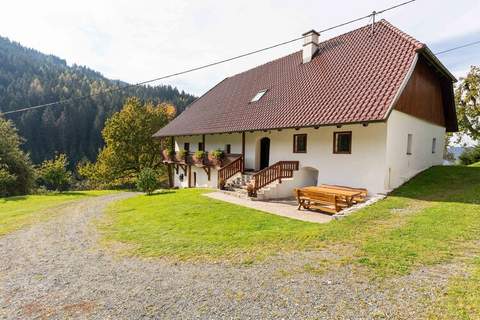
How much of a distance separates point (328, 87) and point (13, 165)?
105 feet

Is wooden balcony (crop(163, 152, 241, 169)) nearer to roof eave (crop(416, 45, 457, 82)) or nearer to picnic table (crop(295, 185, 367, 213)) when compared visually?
picnic table (crop(295, 185, 367, 213))

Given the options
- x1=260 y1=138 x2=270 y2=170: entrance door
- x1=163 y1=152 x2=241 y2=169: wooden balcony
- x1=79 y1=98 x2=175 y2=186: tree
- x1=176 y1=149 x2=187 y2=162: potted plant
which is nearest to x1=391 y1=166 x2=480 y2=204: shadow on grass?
x1=260 y1=138 x2=270 y2=170: entrance door

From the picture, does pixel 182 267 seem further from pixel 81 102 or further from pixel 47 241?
pixel 81 102

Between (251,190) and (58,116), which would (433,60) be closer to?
(251,190)

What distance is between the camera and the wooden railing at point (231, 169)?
16.4m

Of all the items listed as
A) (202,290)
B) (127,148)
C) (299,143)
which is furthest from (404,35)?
(127,148)

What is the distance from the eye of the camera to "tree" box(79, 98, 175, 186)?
31.5 m

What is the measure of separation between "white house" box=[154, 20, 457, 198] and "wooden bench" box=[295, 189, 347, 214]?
6.39 ft

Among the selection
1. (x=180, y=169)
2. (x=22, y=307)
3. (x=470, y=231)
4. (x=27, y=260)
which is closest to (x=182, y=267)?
(x=22, y=307)

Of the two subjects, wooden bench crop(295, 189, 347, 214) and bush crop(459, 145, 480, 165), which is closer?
wooden bench crop(295, 189, 347, 214)

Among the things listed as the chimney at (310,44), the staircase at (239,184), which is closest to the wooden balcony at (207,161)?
the staircase at (239,184)

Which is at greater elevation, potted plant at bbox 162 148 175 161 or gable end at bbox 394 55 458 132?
gable end at bbox 394 55 458 132

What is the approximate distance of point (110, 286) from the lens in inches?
197

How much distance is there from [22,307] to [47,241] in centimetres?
475
